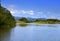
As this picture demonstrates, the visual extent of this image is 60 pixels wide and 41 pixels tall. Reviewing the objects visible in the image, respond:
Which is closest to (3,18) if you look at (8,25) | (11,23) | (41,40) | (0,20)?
(0,20)

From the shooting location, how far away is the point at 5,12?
60.7ft

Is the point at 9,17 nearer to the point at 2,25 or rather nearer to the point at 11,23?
the point at 11,23

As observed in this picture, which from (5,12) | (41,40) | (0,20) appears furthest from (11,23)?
(41,40)

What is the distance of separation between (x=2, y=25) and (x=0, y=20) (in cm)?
73

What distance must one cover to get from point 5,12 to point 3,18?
1448 millimetres

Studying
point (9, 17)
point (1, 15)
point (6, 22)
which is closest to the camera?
point (1, 15)

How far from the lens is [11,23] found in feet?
66.6

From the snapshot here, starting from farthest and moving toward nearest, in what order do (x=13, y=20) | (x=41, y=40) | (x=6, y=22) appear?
1. (x=13, y=20)
2. (x=6, y=22)
3. (x=41, y=40)

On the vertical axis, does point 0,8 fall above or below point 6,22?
above

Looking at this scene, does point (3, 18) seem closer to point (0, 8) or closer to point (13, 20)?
point (0, 8)

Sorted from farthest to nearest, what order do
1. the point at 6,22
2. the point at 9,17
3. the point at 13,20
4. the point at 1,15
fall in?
1. the point at 13,20
2. the point at 9,17
3. the point at 6,22
4. the point at 1,15

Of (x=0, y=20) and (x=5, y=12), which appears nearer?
(x=0, y=20)

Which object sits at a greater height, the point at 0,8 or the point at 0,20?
the point at 0,8

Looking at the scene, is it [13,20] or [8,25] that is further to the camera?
[13,20]
